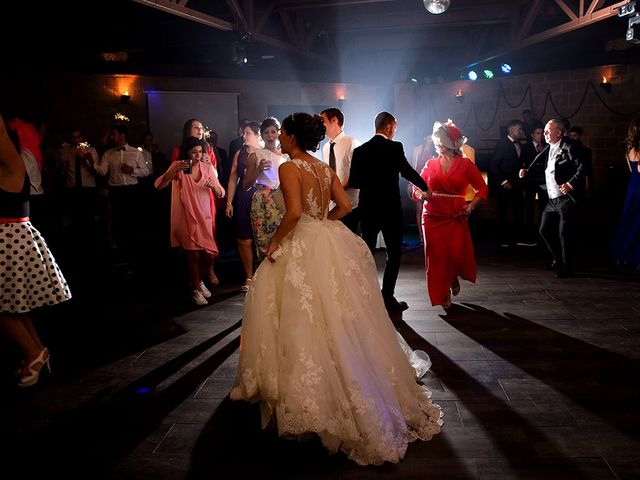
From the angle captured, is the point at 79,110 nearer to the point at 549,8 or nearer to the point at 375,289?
the point at 549,8

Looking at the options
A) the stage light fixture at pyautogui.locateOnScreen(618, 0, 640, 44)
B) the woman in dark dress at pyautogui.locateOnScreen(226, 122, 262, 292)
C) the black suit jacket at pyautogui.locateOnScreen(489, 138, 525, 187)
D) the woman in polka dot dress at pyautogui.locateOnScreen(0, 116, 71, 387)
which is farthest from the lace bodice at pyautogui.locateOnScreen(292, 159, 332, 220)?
the black suit jacket at pyautogui.locateOnScreen(489, 138, 525, 187)

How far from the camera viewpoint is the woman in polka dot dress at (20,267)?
3.14 m

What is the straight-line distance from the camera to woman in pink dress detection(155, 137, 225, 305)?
16.6ft

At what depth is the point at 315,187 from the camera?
2.76m

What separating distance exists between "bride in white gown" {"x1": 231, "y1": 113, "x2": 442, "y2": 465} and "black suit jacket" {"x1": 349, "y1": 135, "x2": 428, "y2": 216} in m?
1.77

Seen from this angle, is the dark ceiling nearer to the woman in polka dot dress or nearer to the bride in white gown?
the woman in polka dot dress

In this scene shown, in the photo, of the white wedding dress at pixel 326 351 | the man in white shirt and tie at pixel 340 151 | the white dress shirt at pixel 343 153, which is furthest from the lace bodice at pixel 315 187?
the white dress shirt at pixel 343 153

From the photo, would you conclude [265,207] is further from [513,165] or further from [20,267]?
[513,165]

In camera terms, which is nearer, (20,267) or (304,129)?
(304,129)

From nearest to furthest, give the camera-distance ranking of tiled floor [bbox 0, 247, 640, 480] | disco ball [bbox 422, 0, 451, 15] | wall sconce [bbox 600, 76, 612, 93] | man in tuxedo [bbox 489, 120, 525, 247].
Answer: tiled floor [bbox 0, 247, 640, 480] < disco ball [bbox 422, 0, 451, 15] < man in tuxedo [bbox 489, 120, 525, 247] < wall sconce [bbox 600, 76, 612, 93]

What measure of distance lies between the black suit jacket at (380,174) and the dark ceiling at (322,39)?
4379mm

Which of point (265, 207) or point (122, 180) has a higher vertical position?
point (122, 180)

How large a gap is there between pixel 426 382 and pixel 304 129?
1489 mm

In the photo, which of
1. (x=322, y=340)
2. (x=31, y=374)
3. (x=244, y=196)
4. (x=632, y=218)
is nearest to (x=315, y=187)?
(x=322, y=340)
